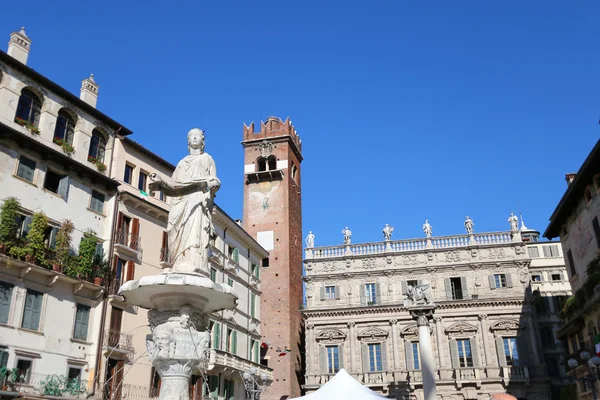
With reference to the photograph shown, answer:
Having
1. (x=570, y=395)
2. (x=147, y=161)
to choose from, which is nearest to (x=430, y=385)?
(x=570, y=395)

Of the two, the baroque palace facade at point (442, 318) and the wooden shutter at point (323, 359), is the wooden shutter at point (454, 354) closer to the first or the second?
the baroque palace facade at point (442, 318)

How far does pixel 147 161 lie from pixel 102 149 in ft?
9.76

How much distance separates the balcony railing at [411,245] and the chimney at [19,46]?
28504mm

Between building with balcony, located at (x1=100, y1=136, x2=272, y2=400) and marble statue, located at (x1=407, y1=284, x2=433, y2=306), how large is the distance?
8.46 meters

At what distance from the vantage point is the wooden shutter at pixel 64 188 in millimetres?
25656

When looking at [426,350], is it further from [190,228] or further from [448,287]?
[448,287]

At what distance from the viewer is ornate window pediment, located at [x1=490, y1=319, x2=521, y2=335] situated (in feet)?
141

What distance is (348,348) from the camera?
45.2 meters

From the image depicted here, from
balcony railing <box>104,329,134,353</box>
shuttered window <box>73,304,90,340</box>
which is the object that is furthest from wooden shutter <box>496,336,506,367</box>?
shuttered window <box>73,304,90,340</box>

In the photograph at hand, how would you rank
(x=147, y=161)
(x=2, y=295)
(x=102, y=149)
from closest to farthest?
1. (x=2, y=295)
2. (x=102, y=149)
3. (x=147, y=161)

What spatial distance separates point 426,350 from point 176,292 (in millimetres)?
17830

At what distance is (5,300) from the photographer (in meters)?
22.0

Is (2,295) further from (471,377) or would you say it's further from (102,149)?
(471,377)

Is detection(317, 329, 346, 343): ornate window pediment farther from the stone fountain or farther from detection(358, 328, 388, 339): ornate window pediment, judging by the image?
the stone fountain
